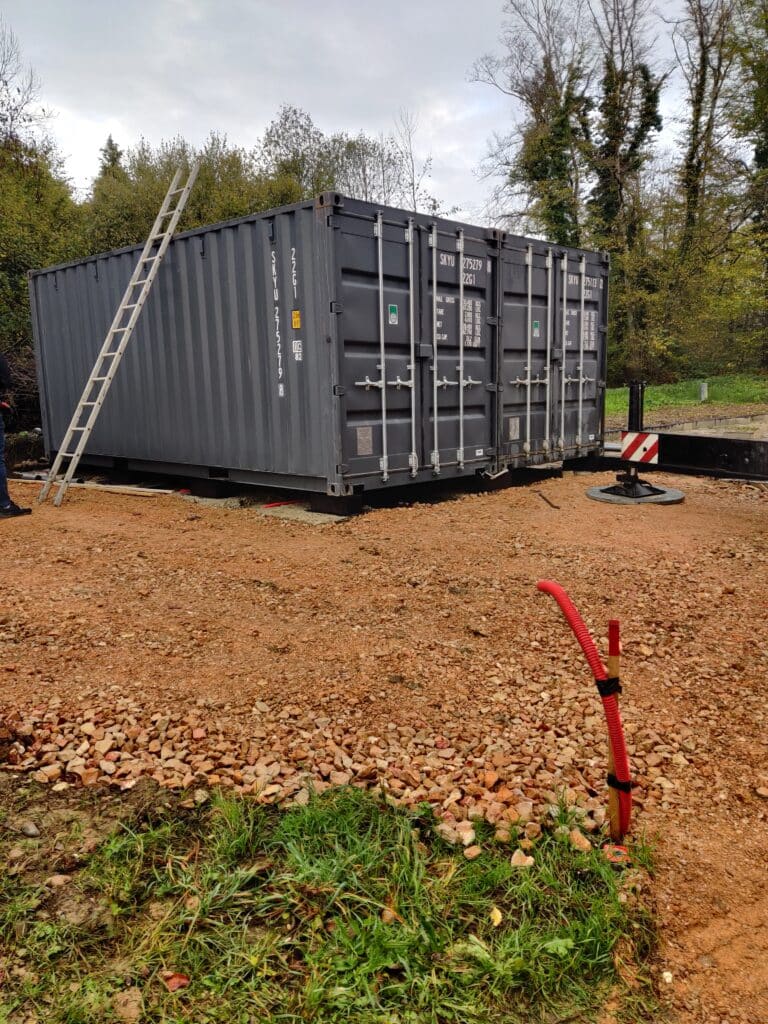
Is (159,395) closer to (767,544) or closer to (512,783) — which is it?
(767,544)

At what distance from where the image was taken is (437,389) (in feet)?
27.1

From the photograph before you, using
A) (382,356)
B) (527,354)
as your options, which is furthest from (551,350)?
(382,356)

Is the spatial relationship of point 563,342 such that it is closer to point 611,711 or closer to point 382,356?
point 382,356

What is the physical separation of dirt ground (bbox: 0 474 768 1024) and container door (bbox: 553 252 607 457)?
3753 mm

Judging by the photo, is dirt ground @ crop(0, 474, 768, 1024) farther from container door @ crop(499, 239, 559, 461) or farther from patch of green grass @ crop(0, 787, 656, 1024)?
container door @ crop(499, 239, 559, 461)

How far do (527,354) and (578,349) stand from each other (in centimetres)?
132

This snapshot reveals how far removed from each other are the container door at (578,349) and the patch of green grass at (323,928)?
832 cm

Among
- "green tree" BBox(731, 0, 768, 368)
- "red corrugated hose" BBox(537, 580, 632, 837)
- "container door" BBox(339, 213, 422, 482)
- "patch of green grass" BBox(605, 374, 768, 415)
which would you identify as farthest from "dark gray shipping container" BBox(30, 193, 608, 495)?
"green tree" BBox(731, 0, 768, 368)

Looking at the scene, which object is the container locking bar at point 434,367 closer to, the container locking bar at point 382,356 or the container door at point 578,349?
the container locking bar at point 382,356

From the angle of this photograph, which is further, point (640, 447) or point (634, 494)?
point (634, 494)

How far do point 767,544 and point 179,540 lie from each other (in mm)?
5444

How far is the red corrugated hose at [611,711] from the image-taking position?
2363mm

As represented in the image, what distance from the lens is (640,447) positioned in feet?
26.8

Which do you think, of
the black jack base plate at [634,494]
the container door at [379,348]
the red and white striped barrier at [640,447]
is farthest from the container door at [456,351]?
the red and white striped barrier at [640,447]
